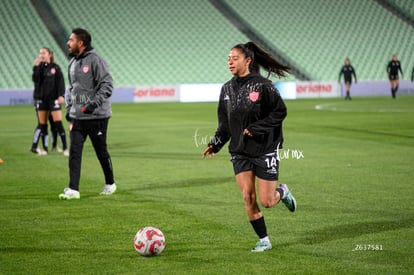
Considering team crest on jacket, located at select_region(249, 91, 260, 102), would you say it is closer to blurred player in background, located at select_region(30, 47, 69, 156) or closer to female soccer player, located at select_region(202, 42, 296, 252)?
female soccer player, located at select_region(202, 42, 296, 252)

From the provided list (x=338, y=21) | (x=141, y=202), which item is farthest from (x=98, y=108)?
(x=338, y=21)

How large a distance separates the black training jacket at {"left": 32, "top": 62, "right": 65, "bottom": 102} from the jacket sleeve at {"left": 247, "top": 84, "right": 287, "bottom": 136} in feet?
33.7

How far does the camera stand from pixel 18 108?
36.4 meters

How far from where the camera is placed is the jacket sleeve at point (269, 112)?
709cm

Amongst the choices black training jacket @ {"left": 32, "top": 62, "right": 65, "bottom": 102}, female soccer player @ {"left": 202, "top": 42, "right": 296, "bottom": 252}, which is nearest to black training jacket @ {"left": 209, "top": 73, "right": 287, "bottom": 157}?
female soccer player @ {"left": 202, "top": 42, "right": 296, "bottom": 252}

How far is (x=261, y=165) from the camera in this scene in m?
7.16

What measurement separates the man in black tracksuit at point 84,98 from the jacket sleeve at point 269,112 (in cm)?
382

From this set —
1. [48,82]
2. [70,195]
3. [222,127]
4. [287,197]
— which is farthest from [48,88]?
[222,127]

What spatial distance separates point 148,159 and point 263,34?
102 feet

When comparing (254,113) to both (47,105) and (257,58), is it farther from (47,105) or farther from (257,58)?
(47,105)

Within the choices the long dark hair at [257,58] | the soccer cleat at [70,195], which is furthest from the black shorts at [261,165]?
the soccer cleat at [70,195]

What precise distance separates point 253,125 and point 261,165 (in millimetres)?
383

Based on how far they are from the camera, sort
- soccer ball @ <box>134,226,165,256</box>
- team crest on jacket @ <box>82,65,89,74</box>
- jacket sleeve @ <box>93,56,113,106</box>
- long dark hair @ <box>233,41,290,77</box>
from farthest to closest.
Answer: team crest on jacket @ <box>82,65,89,74</box>
jacket sleeve @ <box>93,56,113,106</box>
long dark hair @ <box>233,41,290,77</box>
soccer ball @ <box>134,226,165,256</box>

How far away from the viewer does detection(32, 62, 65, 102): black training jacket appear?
1673 centimetres
